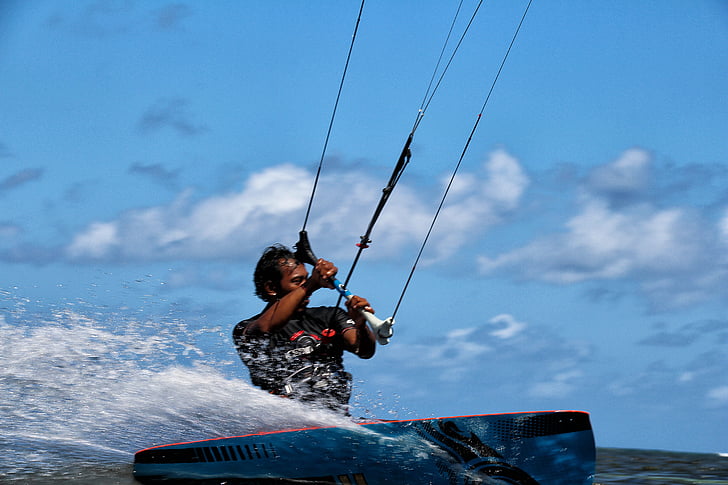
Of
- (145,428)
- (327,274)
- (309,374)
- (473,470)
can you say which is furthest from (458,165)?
(145,428)

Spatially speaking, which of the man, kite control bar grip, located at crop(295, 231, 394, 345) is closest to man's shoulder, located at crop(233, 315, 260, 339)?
the man

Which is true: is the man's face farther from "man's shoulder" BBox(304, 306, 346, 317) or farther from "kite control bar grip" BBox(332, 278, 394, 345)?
"kite control bar grip" BBox(332, 278, 394, 345)

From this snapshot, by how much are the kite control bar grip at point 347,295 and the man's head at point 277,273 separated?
0.09m

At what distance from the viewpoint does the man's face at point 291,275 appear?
19.5 feet

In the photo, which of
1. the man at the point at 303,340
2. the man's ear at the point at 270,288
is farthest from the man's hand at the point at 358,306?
the man's ear at the point at 270,288

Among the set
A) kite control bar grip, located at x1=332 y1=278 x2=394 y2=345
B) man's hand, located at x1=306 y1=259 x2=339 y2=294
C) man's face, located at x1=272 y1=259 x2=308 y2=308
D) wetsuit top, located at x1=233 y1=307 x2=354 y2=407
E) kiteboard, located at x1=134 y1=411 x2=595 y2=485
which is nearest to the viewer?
kiteboard, located at x1=134 y1=411 x2=595 y2=485

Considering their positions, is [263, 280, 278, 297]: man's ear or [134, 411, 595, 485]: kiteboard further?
[263, 280, 278, 297]: man's ear

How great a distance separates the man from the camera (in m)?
5.51

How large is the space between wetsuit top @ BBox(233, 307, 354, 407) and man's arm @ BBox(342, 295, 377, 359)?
54 millimetres

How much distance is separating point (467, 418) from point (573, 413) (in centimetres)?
81

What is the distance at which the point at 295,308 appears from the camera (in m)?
5.67

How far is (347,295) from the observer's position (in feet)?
18.9

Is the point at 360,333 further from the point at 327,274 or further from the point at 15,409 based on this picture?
the point at 15,409

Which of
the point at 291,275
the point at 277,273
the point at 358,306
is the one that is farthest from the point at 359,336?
the point at 277,273
